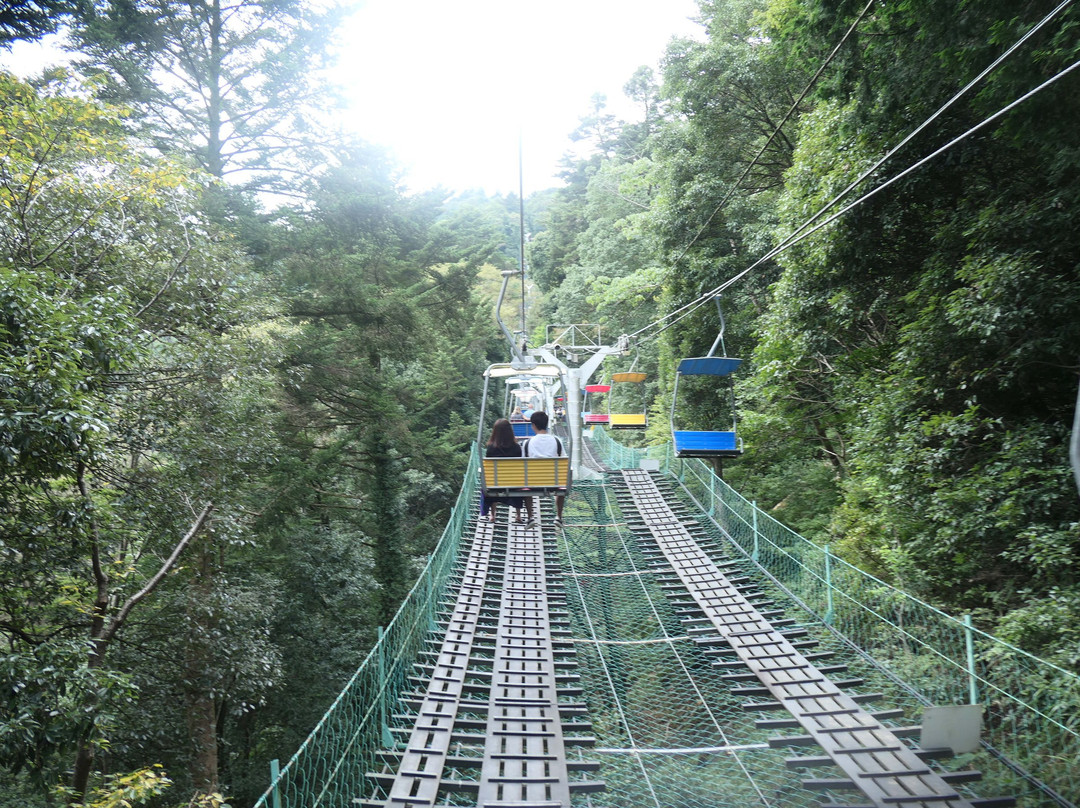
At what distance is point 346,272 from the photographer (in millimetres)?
12469

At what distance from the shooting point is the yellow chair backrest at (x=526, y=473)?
6.95 m

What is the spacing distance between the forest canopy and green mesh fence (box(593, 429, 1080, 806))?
319 mm

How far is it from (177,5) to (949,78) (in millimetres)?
12346

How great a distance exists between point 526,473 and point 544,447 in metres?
0.44

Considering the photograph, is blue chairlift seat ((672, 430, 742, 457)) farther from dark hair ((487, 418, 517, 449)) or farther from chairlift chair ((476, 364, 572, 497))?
dark hair ((487, 418, 517, 449))

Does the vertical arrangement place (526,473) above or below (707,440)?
below

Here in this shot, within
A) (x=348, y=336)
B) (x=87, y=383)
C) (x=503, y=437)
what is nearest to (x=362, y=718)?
(x=87, y=383)

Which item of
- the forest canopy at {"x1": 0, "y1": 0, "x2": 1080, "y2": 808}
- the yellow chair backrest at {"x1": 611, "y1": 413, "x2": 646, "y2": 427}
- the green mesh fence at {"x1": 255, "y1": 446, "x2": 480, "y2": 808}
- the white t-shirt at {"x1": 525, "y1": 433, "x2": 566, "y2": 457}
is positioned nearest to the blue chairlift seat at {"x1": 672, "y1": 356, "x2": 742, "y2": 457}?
the forest canopy at {"x1": 0, "y1": 0, "x2": 1080, "y2": 808}

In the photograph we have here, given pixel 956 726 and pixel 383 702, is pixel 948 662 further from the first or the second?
pixel 383 702

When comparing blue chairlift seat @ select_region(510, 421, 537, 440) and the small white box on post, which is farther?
blue chairlift seat @ select_region(510, 421, 537, 440)

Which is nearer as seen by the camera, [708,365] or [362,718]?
[362,718]

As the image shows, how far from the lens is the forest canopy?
15.8 ft

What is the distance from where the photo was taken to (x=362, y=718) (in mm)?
3912

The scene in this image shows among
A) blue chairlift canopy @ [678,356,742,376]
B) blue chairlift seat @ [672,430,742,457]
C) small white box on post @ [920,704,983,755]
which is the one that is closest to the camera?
small white box on post @ [920,704,983,755]
